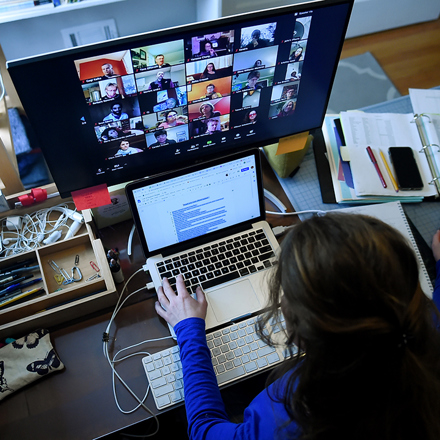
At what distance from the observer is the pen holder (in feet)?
3.75

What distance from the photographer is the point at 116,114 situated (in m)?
0.82

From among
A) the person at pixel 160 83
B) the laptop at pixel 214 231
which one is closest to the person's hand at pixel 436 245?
the laptop at pixel 214 231

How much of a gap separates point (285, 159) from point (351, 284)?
62 centimetres

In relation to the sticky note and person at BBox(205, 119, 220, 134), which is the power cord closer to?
person at BBox(205, 119, 220, 134)

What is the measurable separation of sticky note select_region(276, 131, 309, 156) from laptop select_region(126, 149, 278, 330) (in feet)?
A: 0.53

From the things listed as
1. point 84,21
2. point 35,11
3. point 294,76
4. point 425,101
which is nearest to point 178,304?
point 294,76

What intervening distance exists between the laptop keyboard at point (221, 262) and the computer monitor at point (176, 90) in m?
0.22

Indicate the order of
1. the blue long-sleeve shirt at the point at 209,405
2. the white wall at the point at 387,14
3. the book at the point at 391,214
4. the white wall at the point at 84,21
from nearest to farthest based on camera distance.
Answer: the blue long-sleeve shirt at the point at 209,405, the book at the point at 391,214, the white wall at the point at 84,21, the white wall at the point at 387,14

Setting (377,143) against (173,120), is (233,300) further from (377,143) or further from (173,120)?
(377,143)

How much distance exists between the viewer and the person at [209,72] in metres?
0.82

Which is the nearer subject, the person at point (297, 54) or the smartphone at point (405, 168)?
the person at point (297, 54)

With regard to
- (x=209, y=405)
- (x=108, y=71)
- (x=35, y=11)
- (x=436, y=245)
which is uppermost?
(x=35, y=11)

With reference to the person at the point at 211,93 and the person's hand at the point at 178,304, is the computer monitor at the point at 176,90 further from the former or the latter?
the person's hand at the point at 178,304

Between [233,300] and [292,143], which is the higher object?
[292,143]
